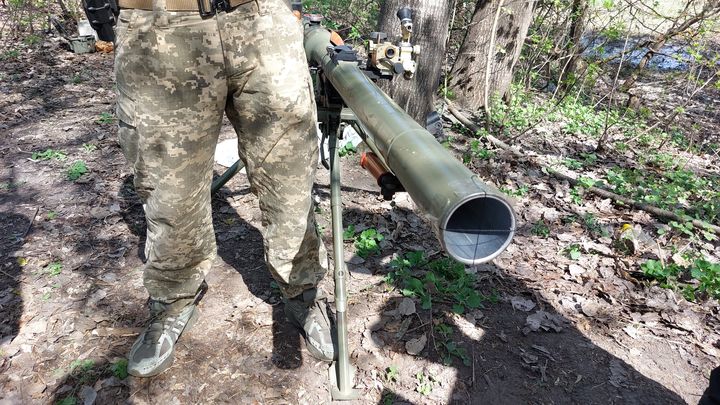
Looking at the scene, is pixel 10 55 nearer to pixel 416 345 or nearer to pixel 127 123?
pixel 127 123

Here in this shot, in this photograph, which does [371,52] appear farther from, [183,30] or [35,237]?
[35,237]

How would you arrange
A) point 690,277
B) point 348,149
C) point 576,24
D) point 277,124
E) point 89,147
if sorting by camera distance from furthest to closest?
point 576,24
point 348,149
point 89,147
point 690,277
point 277,124

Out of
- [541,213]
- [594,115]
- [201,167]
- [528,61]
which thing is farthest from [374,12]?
[201,167]

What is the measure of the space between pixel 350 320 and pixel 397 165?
1713 millimetres

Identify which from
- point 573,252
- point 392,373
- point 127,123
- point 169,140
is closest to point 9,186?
point 127,123

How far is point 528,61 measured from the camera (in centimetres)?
720

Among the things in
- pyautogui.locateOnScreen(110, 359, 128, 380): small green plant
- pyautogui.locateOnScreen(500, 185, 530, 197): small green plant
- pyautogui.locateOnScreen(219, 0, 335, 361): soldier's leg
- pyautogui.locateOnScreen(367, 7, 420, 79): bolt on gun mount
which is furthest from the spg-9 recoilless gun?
pyautogui.locateOnScreen(500, 185, 530, 197): small green plant

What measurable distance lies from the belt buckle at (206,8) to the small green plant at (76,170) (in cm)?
294

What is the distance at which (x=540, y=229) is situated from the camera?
3703mm

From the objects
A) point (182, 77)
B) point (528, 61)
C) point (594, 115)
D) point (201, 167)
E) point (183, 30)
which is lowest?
point (594, 115)

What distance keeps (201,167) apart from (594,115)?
6.28 meters

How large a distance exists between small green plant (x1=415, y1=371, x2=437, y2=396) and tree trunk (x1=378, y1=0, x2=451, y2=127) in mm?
2721

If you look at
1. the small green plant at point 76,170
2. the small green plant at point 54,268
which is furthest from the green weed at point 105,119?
the small green plant at point 54,268

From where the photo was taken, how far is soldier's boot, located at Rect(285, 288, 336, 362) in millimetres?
2508
